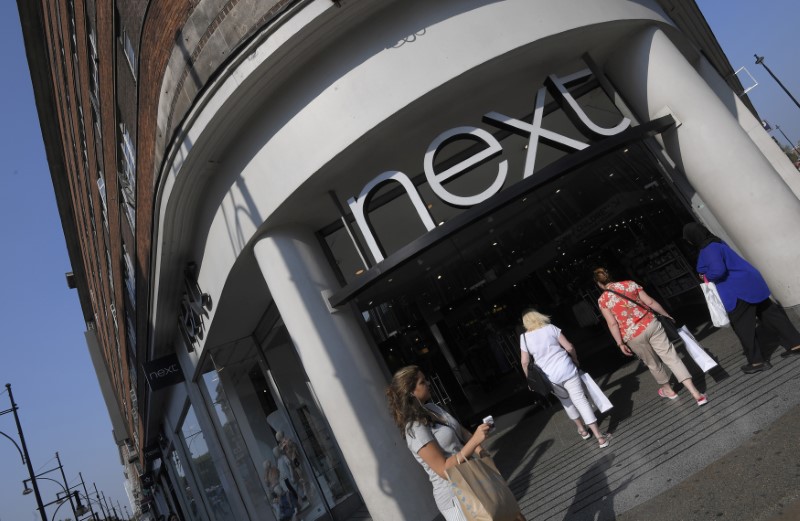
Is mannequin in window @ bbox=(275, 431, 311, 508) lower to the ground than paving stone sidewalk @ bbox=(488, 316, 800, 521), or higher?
higher

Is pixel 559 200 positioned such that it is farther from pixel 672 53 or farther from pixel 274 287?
pixel 274 287

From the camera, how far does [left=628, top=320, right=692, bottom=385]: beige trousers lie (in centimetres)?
633

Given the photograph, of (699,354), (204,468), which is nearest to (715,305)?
(699,354)

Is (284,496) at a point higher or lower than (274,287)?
lower

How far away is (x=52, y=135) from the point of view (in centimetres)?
1923

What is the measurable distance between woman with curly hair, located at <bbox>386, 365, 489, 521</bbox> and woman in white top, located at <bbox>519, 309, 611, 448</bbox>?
2.88 m

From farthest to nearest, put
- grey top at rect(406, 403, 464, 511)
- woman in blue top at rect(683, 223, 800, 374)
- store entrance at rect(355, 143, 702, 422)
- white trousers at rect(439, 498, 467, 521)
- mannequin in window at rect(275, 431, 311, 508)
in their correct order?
mannequin in window at rect(275, 431, 311, 508) → store entrance at rect(355, 143, 702, 422) → woman in blue top at rect(683, 223, 800, 374) → grey top at rect(406, 403, 464, 511) → white trousers at rect(439, 498, 467, 521)

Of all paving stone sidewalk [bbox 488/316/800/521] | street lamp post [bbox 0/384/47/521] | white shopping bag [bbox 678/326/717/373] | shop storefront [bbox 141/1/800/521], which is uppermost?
street lamp post [bbox 0/384/47/521]

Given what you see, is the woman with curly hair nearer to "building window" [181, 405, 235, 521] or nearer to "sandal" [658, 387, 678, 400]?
"sandal" [658, 387, 678, 400]

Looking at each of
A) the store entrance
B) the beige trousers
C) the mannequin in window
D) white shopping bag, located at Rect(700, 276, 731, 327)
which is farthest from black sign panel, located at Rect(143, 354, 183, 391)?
white shopping bag, located at Rect(700, 276, 731, 327)

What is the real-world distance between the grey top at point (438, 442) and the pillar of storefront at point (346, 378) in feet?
9.87

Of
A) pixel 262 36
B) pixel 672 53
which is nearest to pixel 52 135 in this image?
pixel 262 36

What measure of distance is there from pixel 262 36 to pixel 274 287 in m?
3.01

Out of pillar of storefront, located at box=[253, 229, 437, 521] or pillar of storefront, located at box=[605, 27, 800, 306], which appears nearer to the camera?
pillar of storefront, located at box=[605, 27, 800, 306]
